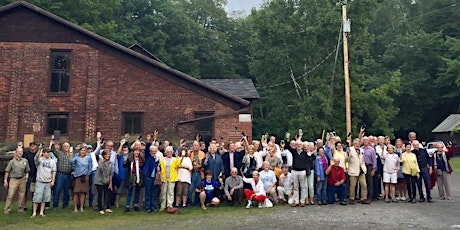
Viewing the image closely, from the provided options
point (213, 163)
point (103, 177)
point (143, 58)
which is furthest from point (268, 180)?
point (143, 58)

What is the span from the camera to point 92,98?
19.0 meters

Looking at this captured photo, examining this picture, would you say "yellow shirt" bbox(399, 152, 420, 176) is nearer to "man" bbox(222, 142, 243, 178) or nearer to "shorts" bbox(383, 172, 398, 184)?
"shorts" bbox(383, 172, 398, 184)

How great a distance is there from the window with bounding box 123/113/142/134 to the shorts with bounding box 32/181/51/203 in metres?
9.08

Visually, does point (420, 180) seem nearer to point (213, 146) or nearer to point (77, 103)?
point (213, 146)

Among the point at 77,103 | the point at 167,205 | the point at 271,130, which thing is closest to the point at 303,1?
the point at 271,130

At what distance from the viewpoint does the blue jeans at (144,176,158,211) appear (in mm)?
10648

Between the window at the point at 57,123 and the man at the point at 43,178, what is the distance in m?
8.83

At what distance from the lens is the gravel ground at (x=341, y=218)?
8.48 meters

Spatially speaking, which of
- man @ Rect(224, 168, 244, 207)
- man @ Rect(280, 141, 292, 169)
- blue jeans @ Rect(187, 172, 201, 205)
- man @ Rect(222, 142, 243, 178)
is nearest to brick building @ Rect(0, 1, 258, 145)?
man @ Rect(280, 141, 292, 169)

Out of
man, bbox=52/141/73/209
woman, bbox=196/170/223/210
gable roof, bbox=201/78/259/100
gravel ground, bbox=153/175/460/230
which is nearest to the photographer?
gravel ground, bbox=153/175/460/230

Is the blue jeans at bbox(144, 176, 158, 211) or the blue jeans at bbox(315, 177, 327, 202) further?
the blue jeans at bbox(315, 177, 327, 202)

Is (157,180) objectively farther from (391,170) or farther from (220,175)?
(391,170)

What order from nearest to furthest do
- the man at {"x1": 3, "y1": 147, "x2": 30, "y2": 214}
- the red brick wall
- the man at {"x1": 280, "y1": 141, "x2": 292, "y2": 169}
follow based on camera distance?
Answer: the man at {"x1": 3, "y1": 147, "x2": 30, "y2": 214}, the man at {"x1": 280, "y1": 141, "x2": 292, "y2": 169}, the red brick wall

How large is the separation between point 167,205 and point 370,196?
19.5ft
